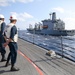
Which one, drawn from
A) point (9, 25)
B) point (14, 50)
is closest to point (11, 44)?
point (14, 50)

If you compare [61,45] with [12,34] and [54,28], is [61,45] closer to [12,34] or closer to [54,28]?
[12,34]

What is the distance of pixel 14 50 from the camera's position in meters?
7.71

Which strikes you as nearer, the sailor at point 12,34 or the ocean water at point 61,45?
the sailor at point 12,34

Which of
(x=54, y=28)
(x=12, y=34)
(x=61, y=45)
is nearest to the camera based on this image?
(x=12, y=34)

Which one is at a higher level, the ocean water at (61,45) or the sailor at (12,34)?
the sailor at (12,34)

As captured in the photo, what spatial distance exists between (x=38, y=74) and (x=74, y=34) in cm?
9824

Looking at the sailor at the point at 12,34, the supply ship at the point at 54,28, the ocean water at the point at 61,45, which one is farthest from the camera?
the supply ship at the point at 54,28

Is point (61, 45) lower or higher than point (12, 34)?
lower

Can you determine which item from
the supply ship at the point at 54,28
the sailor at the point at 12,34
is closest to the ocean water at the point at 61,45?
the sailor at the point at 12,34

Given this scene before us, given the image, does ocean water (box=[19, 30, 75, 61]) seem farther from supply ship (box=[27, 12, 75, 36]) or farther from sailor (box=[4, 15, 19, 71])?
supply ship (box=[27, 12, 75, 36])

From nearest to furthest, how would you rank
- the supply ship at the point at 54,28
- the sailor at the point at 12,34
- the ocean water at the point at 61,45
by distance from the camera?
1. the sailor at the point at 12,34
2. the ocean water at the point at 61,45
3. the supply ship at the point at 54,28

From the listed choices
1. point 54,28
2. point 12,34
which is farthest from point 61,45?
point 54,28

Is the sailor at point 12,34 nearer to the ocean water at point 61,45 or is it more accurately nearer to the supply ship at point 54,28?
the ocean water at point 61,45

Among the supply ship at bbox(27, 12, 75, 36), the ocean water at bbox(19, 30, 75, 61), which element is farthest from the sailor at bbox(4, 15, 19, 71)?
the supply ship at bbox(27, 12, 75, 36)
